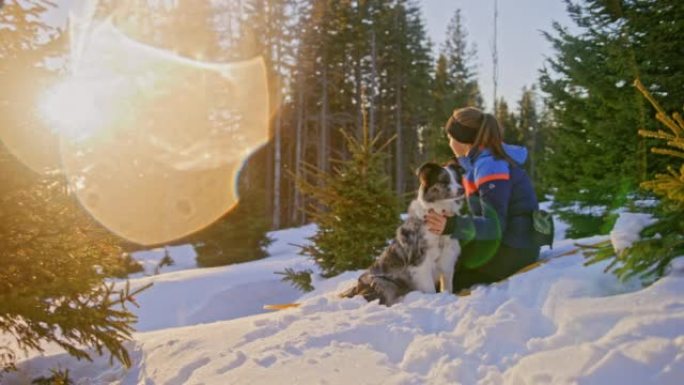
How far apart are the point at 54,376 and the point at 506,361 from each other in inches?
152

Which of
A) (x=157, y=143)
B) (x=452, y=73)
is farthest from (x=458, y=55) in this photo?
(x=157, y=143)

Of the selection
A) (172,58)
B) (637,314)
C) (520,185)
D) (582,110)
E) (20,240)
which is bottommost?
(637,314)

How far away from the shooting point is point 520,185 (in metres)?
4.61

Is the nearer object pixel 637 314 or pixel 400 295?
pixel 637 314

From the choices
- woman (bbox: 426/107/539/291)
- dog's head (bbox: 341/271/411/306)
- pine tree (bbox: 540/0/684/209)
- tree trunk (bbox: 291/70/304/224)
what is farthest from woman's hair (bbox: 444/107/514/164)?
tree trunk (bbox: 291/70/304/224)

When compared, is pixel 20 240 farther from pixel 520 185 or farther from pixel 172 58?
pixel 172 58

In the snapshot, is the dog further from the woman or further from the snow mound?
the snow mound

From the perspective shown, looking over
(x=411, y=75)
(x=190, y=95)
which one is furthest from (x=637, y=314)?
(x=411, y=75)

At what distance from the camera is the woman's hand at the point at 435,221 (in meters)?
4.57

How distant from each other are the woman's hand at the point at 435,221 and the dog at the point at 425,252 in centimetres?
6

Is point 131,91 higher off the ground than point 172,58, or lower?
lower

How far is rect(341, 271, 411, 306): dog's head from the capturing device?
4.60 meters

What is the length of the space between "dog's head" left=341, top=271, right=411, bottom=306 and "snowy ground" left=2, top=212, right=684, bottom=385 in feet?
0.43

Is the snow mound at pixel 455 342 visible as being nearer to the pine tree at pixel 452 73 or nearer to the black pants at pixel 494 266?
the black pants at pixel 494 266
